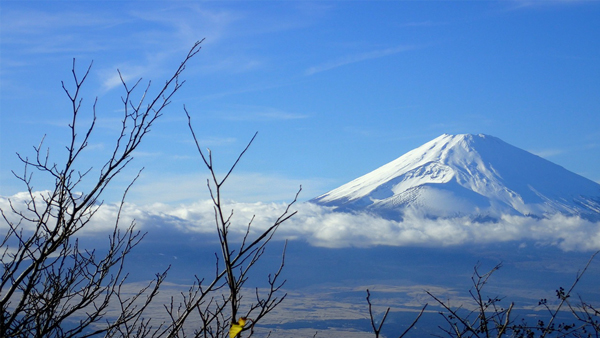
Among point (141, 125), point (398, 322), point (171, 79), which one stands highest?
point (171, 79)

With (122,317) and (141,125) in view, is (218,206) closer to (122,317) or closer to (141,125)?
(141,125)

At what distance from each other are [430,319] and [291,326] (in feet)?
169

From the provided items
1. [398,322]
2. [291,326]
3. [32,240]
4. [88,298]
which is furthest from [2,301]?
[398,322]

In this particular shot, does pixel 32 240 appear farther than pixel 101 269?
No

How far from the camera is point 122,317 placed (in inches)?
212

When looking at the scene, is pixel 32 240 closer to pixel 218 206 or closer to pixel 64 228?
pixel 64 228

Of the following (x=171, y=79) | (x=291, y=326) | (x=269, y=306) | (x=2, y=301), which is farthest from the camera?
(x=291, y=326)

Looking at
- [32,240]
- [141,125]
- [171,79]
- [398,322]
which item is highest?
[171,79]

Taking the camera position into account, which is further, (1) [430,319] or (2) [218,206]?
(1) [430,319]

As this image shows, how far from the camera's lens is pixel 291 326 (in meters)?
181

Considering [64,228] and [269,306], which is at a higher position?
[64,228]

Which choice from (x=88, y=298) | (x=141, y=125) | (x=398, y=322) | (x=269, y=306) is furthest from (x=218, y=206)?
(x=398, y=322)

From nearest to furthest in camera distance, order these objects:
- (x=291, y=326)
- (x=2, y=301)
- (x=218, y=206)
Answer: (x=218, y=206) < (x=2, y=301) < (x=291, y=326)

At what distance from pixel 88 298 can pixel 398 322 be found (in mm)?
204211
